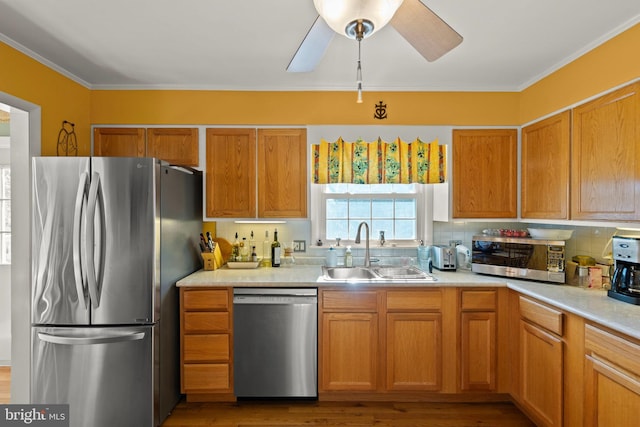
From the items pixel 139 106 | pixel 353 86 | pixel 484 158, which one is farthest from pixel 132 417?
pixel 484 158

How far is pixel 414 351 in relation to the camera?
98.9 inches

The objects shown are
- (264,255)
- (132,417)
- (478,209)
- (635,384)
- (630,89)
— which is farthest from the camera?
(264,255)

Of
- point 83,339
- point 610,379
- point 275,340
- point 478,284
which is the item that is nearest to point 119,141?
point 83,339

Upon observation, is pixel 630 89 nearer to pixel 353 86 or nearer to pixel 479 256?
Result: pixel 479 256

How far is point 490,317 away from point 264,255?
192cm

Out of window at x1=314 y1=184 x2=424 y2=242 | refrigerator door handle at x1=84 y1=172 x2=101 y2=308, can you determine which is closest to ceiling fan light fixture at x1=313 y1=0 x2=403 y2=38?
refrigerator door handle at x1=84 y1=172 x2=101 y2=308

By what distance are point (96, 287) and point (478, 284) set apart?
8.50 feet

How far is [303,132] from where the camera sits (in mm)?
2957

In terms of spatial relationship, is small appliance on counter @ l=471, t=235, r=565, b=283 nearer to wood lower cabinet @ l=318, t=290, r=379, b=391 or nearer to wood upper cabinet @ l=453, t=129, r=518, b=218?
wood upper cabinet @ l=453, t=129, r=518, b=218

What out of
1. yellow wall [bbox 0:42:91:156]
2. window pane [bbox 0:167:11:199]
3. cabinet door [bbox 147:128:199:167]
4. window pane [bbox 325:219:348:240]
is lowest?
window pane [bbox 325:219:348:240]

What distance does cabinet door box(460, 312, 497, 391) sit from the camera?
251 cm

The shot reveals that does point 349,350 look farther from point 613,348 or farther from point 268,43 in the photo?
point 268,43

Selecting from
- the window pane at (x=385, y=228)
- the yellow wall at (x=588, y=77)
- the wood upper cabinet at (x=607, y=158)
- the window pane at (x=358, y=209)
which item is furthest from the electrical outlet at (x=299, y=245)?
the yellow wall at (x=588, y=77)

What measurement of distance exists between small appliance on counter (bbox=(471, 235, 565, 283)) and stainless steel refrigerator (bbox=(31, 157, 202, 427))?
7.84 feet
